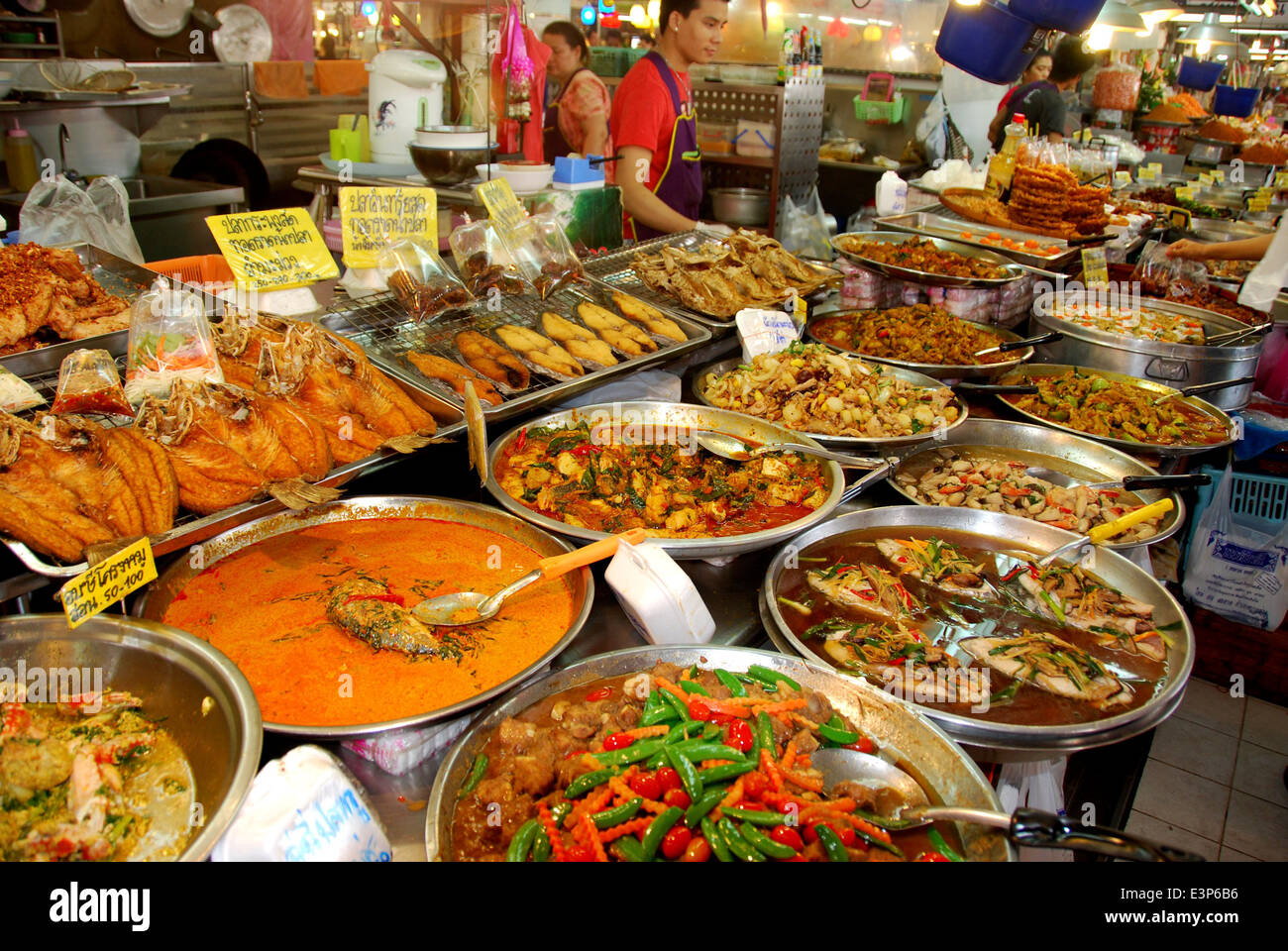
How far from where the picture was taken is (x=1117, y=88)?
40.5 feet

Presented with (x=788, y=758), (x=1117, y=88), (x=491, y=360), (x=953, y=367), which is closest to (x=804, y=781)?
(x=788, y=758)

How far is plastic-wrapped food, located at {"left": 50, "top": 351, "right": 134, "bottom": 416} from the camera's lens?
6.50 feet

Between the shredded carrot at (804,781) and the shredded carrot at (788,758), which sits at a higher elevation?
the shredded carrot at (788,758)

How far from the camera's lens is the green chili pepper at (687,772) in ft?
4.66

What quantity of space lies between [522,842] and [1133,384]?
3.61 metres

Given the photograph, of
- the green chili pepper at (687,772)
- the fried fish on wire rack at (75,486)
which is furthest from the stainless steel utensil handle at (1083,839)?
the fried fish on wire rack at (75,486)

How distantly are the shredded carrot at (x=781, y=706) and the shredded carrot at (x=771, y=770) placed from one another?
0.13m

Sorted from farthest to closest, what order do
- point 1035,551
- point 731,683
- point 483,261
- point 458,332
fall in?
point 483,261 → point 458,332 → point 1035,551 → point 731,683

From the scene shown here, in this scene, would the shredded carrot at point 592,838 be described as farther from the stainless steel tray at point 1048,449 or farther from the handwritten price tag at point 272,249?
the handwritten price tag at point 272,249

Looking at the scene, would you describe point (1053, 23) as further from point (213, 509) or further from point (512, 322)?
point (213, 509)

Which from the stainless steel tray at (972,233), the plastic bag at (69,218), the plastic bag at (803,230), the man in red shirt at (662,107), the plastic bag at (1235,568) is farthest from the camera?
the plastic bag at (803,230)

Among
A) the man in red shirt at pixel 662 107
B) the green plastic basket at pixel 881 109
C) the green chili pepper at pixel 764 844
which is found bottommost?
the green chili pepper at pixel 764 844

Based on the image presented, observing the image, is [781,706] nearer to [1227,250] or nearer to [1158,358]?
[1158,358]
